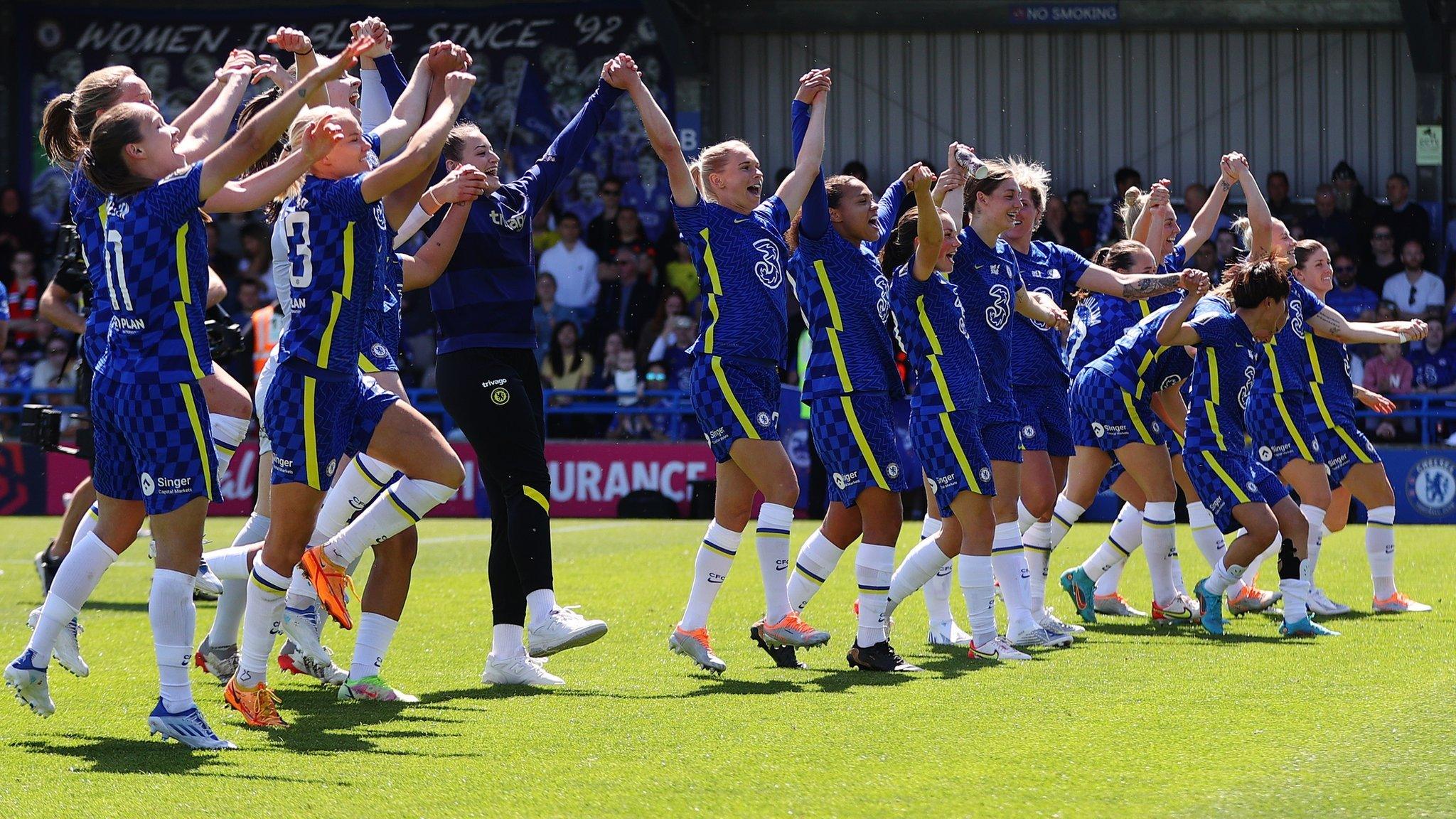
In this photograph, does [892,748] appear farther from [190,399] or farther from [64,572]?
[64,572]

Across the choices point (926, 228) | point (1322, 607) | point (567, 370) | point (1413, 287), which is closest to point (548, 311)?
point (567, 370)

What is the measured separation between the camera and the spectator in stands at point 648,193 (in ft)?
67.9

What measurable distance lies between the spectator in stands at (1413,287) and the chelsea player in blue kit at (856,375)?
1203 cm

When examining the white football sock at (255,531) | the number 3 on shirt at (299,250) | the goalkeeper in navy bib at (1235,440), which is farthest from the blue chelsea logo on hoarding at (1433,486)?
the number 3 on shirt at (299,250)

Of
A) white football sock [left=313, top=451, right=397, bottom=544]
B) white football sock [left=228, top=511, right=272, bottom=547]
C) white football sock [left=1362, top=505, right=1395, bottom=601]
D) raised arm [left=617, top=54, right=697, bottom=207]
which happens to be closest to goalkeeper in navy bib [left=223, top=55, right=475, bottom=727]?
white football sock [left=313, top=451, right=397, bottom=544]

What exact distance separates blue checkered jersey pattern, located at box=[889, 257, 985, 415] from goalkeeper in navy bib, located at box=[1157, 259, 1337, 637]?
151cm

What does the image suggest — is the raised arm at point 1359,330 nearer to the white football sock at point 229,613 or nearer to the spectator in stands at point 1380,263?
the white football sock at point 229,613

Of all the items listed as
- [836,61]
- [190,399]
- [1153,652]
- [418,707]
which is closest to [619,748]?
[418,707]

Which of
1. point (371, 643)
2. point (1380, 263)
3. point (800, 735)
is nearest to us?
point (800, 735)

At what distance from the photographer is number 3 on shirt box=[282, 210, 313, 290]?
5551 mm

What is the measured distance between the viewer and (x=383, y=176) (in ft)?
17.5

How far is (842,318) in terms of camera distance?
22.0 ft

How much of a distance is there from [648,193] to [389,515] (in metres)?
15.1

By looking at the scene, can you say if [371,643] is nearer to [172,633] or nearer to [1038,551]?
[172,633]
